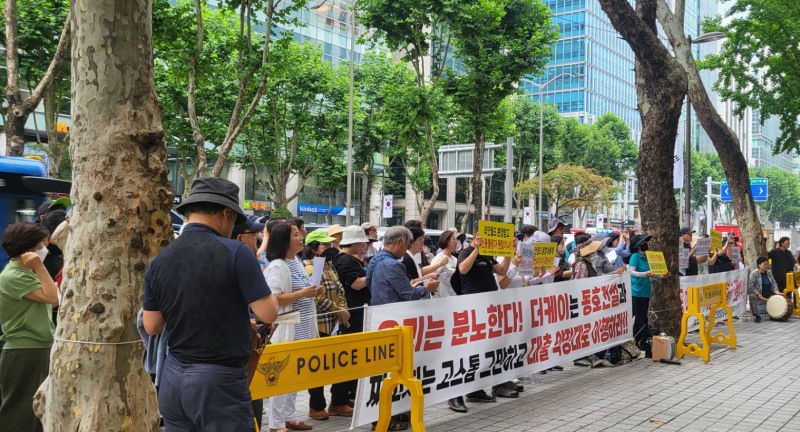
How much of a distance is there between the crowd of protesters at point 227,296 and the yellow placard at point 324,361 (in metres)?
0.33

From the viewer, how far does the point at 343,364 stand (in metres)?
5.16

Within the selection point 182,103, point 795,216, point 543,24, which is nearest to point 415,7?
point 543,24

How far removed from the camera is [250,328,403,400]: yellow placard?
15.1 ft

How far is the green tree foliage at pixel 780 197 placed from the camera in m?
103

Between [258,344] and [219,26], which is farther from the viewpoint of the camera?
[219,26]

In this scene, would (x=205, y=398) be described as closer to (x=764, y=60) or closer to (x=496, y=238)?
(x=496, y=238)

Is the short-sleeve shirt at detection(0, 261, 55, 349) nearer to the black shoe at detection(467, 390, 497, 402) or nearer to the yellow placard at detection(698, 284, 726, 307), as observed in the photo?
the black shoe at detection(467, 390, 497, 402)

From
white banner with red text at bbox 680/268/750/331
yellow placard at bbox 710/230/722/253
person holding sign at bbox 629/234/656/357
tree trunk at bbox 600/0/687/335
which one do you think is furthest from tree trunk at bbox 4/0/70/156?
yellow placard at bbox 710/230/722/253

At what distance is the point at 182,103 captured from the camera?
96.3 ft

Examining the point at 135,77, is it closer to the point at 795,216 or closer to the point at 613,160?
the point at 613,160

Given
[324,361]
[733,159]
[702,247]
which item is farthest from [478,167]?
[324,361]

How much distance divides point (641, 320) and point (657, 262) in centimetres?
88

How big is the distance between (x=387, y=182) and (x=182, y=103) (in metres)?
21.9

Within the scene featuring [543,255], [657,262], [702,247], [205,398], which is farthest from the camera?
[702,247]
